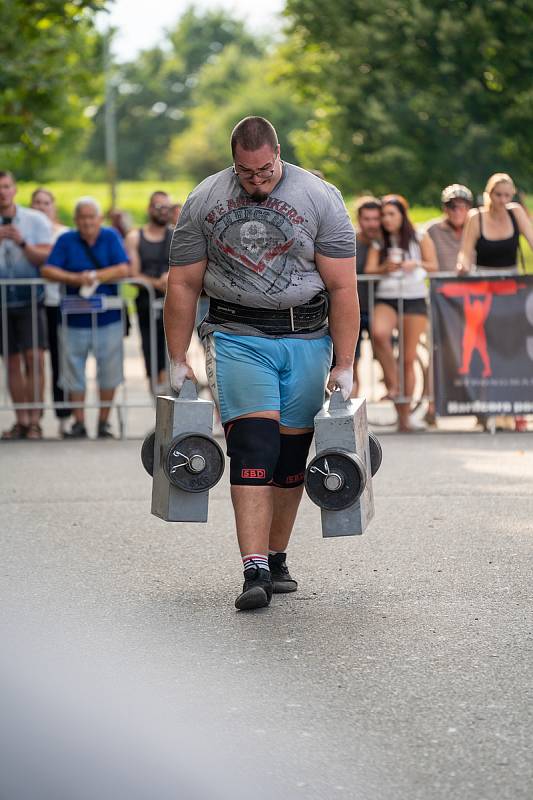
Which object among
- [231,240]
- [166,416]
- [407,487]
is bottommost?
[407,487]

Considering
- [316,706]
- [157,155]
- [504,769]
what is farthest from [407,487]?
[157,155]

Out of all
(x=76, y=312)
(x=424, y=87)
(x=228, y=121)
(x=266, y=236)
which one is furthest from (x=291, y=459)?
(x=228, y=121)

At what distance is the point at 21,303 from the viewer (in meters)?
12.3

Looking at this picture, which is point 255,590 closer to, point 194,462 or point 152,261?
point 194,462

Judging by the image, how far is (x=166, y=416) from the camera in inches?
254

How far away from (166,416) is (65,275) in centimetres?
562

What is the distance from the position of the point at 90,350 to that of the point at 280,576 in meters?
5.88

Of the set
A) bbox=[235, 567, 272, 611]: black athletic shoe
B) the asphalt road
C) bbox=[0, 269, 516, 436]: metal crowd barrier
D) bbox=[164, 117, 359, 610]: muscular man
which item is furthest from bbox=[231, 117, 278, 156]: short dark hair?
bbox=[0, 269, 516, 436]: metal crowd barrier

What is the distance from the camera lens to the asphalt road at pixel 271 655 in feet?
12.1

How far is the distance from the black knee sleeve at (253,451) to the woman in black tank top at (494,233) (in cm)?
579

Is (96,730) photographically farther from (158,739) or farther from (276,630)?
(276,630)

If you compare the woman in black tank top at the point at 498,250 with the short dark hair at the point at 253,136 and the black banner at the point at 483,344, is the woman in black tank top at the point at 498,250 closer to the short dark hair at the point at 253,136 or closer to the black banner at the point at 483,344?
the black banner at the point at 483,344

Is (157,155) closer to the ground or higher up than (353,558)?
higher up

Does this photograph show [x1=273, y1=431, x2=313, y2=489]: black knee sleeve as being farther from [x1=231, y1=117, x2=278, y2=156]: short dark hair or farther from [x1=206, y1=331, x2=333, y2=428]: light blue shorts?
[x1=231, y1=117, x2=278, y2=156]: short dark hair
